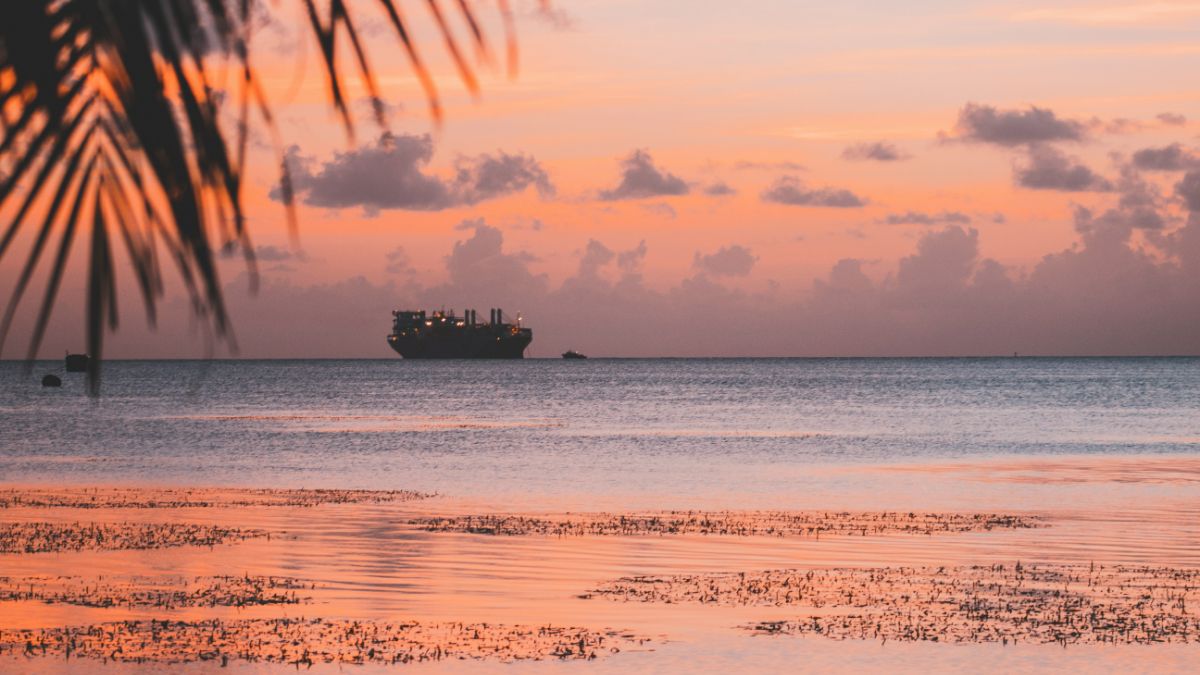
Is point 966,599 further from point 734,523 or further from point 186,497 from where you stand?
point 186,497

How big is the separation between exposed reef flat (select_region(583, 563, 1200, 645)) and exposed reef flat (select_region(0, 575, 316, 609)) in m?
4.69

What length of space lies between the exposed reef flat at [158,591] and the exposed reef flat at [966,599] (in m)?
4.69

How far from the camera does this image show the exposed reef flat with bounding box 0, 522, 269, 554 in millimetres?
26984

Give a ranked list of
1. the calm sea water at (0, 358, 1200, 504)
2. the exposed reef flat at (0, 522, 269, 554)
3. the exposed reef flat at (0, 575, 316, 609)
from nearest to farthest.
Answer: the exposed reef flat at (0, 575, 316, 609) < the exposed reef flat at (0, 522, 269, 554) < the calm sea water at (0, 358, 1200, 504)

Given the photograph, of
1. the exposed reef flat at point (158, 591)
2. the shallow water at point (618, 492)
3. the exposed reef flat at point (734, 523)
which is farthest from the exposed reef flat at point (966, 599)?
the exposed reef flat at point (734, 523)

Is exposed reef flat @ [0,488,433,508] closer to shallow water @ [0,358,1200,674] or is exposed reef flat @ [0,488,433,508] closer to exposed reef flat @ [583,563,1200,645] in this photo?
shallow water @ [0,358,1200,674]

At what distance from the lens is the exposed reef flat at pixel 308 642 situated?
17.9 meters

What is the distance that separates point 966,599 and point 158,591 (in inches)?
463

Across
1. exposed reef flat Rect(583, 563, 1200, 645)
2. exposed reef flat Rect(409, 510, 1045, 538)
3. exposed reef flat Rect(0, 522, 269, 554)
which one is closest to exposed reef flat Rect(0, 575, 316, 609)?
exposed reef flat Rect(0, 522, 269, 554)

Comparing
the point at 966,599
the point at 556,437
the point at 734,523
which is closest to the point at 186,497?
the point at 734,523

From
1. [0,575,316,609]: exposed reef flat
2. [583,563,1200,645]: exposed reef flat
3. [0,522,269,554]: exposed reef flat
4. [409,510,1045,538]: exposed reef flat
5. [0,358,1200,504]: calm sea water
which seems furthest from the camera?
[0,358,1200,504]: calm sea water

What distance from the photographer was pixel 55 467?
5178 centimetres

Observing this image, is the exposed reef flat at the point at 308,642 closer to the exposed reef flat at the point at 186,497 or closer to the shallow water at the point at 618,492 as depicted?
the shallow water at the point at 618,492

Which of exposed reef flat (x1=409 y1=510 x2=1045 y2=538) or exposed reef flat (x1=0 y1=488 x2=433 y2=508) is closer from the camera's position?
exposed reef flat (x1=409 y1=510 x2=1045 y2=538)
